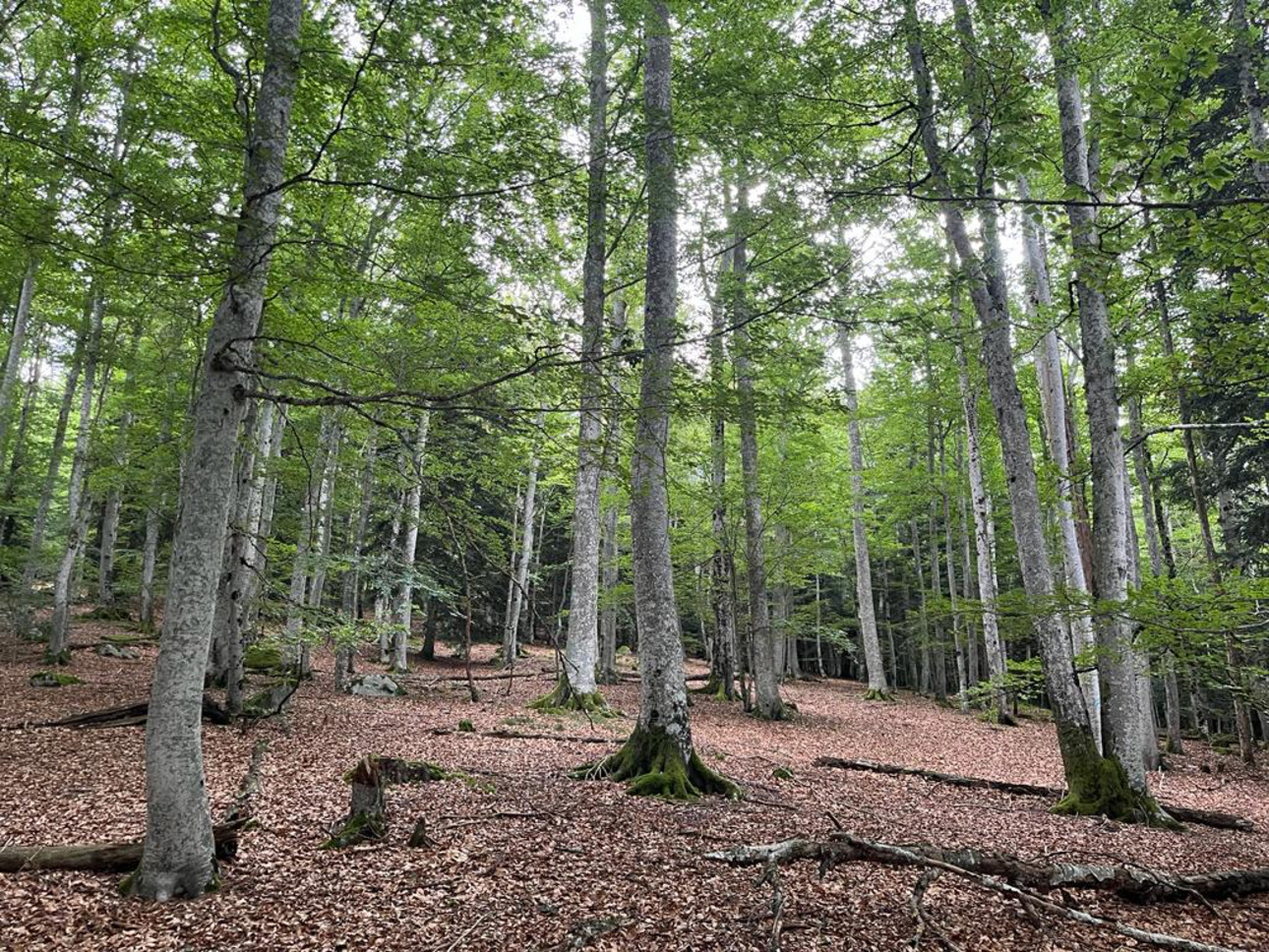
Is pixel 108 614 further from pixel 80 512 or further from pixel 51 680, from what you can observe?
pixel 51 680

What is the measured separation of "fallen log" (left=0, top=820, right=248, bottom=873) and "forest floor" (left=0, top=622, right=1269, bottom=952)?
0.09 meters

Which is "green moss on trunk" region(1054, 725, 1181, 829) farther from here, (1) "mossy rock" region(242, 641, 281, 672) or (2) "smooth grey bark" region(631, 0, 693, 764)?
(1) "mossy rock" region(242, 641, 281, 672)

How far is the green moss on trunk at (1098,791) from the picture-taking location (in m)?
7.06

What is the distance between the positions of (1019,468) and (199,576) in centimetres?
843

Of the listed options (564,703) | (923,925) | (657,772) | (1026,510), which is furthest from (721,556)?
(923,925)

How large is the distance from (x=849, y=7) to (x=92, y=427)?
47.7 ft

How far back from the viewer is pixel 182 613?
382 centimetres

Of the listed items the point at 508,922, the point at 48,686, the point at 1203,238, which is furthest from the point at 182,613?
the point at 48,686

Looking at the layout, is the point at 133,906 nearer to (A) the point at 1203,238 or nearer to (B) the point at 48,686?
(A) the point at 1203,238

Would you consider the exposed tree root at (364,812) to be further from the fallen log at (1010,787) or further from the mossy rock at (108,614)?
the mossy rock at (108,614)

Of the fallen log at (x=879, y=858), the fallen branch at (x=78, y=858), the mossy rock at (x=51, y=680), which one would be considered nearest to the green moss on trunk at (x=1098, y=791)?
the fallen log at (x=879, y=858)

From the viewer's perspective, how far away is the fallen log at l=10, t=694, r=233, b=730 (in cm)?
810

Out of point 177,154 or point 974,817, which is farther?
point 974,817

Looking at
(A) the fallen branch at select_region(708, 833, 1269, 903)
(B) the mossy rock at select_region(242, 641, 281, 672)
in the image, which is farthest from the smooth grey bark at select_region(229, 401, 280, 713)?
(A) the fallen branch at select_region(708, 833, 1269, 903)
